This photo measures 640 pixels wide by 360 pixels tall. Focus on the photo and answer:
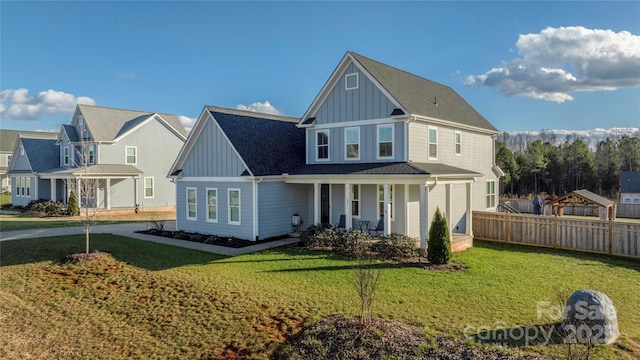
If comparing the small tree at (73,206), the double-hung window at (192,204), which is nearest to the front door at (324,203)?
the double-hung window at (192,204)

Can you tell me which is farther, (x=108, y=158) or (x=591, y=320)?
(x=108, y=158)

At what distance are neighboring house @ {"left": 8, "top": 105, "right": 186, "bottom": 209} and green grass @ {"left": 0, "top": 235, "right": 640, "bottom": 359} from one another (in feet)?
57.8

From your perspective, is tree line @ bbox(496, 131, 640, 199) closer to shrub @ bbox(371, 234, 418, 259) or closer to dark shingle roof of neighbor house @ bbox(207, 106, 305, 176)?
dark shingle roof of neighbor house @ bbox(207, 106, 305, 176)

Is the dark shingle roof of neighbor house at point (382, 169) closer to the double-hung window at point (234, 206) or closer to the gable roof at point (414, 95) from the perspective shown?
the gable roof at point (414, 95)

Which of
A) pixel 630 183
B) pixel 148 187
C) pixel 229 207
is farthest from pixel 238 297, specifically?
pixel 630 183

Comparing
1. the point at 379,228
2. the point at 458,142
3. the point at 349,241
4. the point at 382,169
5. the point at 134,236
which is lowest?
the point at 134,236

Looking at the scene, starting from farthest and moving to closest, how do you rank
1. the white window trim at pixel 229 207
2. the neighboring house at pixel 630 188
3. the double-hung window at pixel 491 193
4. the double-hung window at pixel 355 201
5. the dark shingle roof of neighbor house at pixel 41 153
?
1. the neighboring house at pixel 630 188
2. the dark shingle roof of neighbor house at pixel 41 153
3. the double-hung window at pixel 491 193
4. the white window trim at pixel 229 207
5. the double-hung window at pixel 355 201

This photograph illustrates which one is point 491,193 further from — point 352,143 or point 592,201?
point 352,143

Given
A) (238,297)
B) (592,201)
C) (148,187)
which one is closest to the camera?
(238,297)

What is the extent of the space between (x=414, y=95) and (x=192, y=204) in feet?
41.4

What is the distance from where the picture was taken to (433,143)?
57.6 ft

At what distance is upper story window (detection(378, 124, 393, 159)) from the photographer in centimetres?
1642

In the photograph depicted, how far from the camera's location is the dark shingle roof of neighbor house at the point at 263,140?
1788 centimetres

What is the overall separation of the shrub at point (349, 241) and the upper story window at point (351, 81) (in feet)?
22.4
